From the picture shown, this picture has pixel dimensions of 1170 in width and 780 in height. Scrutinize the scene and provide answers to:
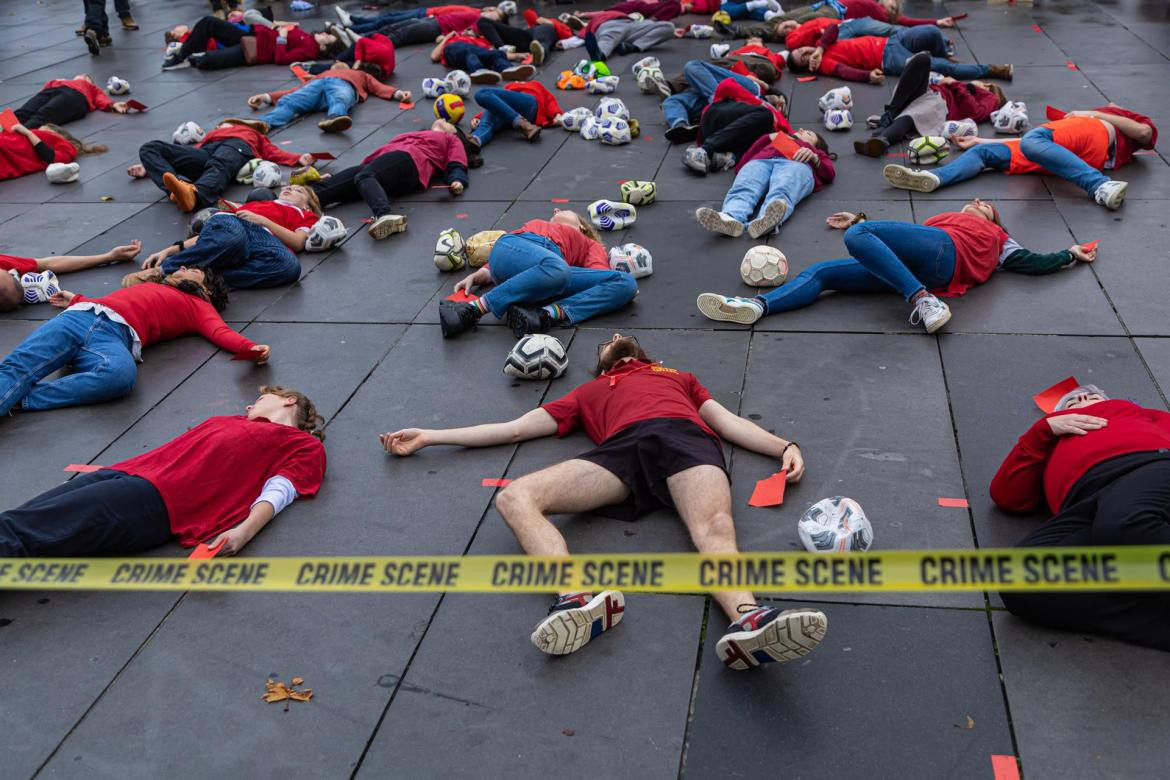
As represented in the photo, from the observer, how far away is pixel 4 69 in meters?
15.4

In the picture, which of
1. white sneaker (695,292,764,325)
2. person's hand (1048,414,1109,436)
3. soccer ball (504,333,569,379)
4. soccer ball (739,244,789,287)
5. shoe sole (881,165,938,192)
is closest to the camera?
person's hand (1048,414,1109,436)

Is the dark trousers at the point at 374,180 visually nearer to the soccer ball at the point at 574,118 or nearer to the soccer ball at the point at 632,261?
the soccer ball at the point at 574,118

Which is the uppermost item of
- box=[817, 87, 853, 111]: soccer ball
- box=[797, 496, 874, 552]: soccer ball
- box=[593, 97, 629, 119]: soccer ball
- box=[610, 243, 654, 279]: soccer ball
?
box=[797, 496, 874, 552]: soccer ball

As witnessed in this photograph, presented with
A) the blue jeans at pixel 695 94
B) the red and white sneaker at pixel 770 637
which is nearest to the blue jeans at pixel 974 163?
the blue jeans at pixel 695 94

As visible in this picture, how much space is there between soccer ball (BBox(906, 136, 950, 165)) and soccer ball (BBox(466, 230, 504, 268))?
164 inches

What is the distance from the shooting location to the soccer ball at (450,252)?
7.79 metres

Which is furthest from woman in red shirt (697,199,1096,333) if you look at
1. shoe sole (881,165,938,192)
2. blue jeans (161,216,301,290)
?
blue jeans (161,216,301,290)

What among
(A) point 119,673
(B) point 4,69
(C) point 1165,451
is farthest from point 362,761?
(B) point 4,69

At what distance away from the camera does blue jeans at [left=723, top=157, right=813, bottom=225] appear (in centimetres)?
829

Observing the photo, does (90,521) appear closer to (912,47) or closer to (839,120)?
(839,120)

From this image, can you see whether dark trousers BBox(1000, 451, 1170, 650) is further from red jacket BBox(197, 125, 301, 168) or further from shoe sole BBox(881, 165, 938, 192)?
red jacket BBox(197, 125, 301, 168)

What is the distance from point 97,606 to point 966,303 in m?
5.57

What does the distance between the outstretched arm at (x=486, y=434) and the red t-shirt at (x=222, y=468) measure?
18.8 inches

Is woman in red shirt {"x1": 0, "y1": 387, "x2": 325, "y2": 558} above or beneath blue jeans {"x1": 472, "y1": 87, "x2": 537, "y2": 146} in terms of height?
above
